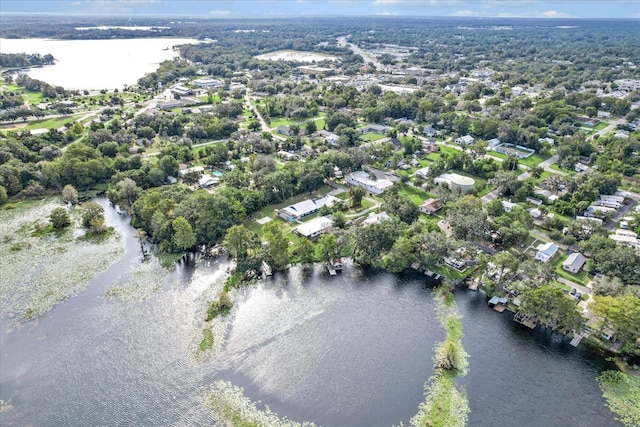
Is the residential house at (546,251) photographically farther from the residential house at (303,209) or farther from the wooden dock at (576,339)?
the residential house at (303,209)

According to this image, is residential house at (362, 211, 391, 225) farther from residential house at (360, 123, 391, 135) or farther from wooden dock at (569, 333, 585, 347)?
residential house at (360, 123, 391, 135)

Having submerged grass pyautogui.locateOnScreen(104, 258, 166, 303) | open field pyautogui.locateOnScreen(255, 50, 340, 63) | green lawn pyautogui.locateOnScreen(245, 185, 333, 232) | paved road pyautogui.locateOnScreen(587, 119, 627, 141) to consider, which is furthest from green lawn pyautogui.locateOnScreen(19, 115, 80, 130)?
paved road pyautogui.locateOnScreen(587, 119, 627, 141)

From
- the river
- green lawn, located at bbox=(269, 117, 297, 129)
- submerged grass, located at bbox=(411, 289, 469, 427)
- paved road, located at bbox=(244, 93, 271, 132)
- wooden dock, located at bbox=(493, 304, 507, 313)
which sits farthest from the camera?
green lawn, located at bbox=(269, 117, 297, 129)

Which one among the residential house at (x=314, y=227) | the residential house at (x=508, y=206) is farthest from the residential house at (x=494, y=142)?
the residential house at (x=314, y=227)

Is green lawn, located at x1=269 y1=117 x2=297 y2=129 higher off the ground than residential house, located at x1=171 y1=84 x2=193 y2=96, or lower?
lower

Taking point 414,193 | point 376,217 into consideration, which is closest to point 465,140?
point 414,193

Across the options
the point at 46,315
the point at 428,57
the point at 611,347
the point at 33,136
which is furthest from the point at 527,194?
the point at 428,57
